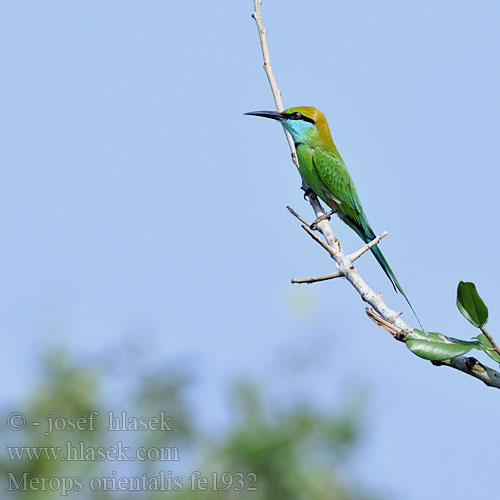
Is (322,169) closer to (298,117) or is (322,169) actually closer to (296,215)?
(298,117)

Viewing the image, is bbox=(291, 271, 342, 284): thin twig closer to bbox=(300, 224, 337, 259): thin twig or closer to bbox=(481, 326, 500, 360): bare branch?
bbox=(300, 224, 337, 259): thin twig

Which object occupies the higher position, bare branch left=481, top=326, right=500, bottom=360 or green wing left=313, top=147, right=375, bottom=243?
green wing left=313, top=147, right=375, bottom=243

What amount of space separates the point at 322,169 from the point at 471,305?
7.62 feet

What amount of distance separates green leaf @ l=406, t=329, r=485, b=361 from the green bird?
230cm

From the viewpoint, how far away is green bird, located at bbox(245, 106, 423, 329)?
4.12 metres

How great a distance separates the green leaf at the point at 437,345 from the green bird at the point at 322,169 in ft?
7.53

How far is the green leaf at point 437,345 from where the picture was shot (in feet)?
5.87

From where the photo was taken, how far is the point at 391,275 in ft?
11.6

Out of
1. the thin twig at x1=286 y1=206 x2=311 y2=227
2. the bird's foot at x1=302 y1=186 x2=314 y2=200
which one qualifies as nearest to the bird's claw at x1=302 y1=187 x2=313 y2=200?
the bird's foot at x1=302 y1=186 x2=314 y2=200

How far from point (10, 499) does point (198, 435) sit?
1572 mm

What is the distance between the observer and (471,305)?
1875 mm

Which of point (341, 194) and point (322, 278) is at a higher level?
point (341, 194)

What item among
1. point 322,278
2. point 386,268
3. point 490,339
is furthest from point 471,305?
point 386,268

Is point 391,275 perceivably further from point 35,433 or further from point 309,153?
point 35,433
